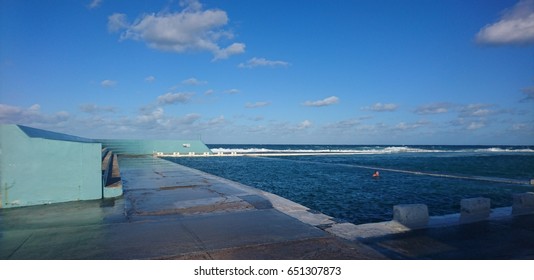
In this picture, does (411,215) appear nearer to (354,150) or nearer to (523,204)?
(523,204)

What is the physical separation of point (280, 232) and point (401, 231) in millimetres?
2153

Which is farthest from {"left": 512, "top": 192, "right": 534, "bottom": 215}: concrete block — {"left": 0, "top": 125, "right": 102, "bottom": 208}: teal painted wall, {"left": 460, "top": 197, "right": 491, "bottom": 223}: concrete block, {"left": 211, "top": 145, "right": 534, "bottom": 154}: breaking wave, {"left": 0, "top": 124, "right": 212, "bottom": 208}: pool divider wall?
{"left": 211, "top": 145, "right": 534, "bottom": 154}: breaking wave

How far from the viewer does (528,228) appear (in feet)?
17.3

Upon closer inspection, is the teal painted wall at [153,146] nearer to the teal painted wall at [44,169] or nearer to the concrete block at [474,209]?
the teal painted wall at [44,169]

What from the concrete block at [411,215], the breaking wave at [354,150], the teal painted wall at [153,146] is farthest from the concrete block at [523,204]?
the breaking wave at [354,150]

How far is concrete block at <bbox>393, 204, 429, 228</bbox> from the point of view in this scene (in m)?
5.11

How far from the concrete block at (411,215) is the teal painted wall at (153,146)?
1240 inches

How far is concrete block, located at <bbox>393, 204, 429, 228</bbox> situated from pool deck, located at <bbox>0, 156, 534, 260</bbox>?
0.43 feet

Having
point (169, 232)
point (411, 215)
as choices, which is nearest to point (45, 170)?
point (169, 232)

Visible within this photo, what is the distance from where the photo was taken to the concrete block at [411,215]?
201 inches

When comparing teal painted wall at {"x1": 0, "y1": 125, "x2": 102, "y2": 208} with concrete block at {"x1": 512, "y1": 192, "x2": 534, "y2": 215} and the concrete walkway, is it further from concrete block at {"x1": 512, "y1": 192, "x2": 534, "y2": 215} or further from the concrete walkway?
concrete block at {"x1": 512, "y1": 192, "x2": 534, "y2": 215}

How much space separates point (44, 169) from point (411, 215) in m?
7.48

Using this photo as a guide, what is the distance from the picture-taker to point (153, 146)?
36.1m

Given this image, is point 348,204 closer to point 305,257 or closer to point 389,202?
point 389,202
